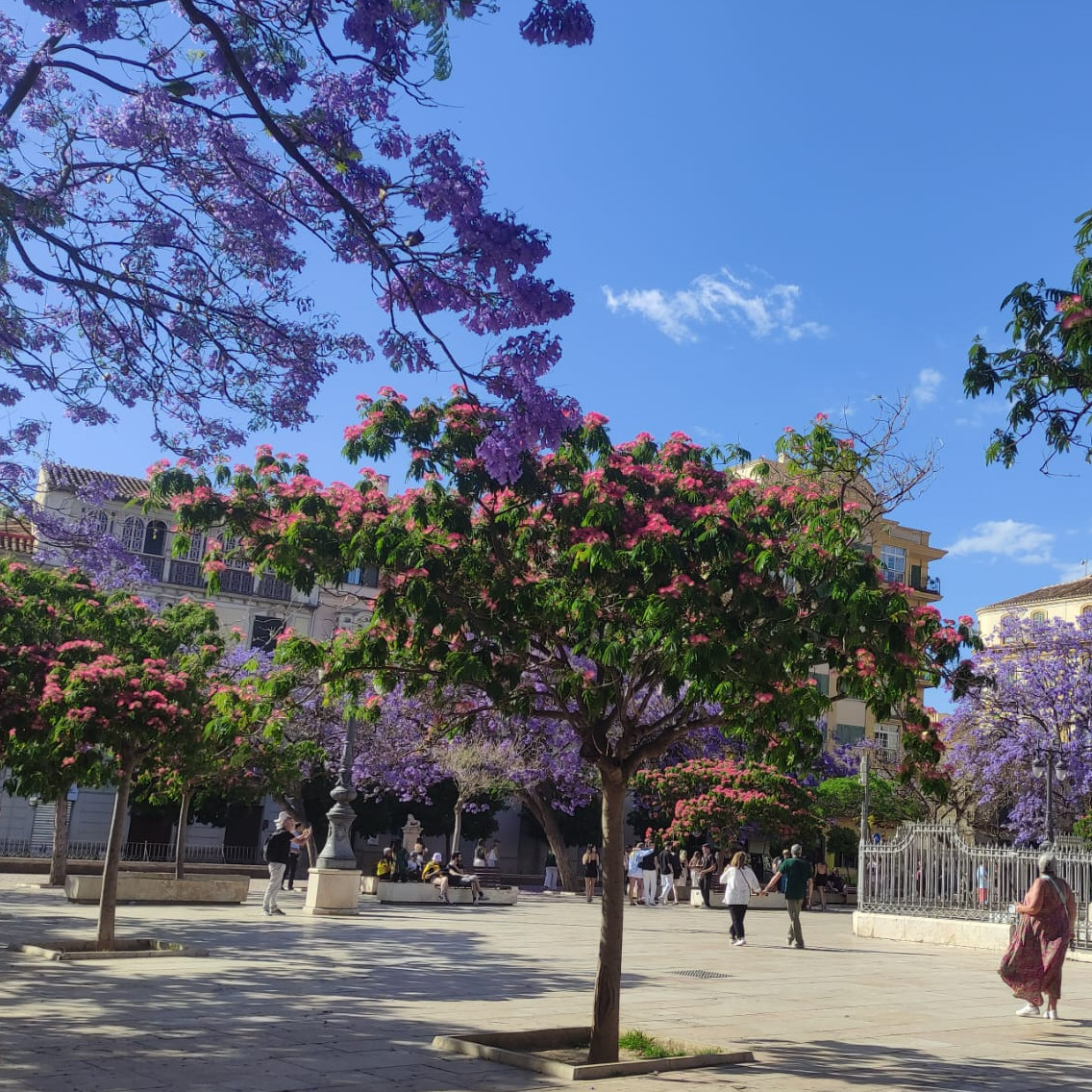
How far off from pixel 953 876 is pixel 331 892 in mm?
11152

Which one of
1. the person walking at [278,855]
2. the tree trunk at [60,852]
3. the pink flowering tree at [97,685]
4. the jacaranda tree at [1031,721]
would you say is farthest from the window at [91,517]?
the jacaranda tree at [1031,721]

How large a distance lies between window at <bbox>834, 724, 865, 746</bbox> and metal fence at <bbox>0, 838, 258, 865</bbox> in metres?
25.4

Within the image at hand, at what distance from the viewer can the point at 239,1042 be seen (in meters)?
8.64

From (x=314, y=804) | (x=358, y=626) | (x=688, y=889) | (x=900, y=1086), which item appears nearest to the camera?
(x=900, y=1086)

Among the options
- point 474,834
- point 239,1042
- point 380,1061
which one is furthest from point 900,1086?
point 474,834

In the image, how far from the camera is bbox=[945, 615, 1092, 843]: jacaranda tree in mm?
33219

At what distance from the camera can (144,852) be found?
41.6 m

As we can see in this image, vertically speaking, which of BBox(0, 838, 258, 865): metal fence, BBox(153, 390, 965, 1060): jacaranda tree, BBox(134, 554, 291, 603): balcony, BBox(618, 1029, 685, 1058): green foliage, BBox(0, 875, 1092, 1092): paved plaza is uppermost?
BBox(134, 554, 291, 603): balcony

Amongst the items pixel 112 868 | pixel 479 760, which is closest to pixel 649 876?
pixel 479 760

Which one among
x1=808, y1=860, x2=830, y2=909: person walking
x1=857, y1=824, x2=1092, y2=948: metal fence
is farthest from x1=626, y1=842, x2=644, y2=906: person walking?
x1=857, y1=824, x2=1092, y2=948: metal fence

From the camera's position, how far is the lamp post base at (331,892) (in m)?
21.6

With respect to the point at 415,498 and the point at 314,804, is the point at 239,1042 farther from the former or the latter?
→ the point at 314,804

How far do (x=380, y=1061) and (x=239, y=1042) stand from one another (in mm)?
1165

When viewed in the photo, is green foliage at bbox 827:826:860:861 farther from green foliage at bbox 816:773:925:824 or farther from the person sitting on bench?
the person sitting on bench
